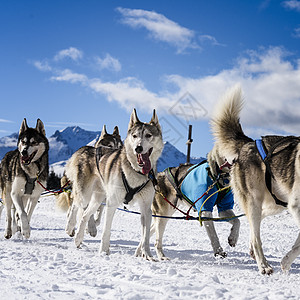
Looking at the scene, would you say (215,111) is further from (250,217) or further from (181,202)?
(181,202)

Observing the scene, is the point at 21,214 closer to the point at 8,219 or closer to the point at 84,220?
the point at 8,219

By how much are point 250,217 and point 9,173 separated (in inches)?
167

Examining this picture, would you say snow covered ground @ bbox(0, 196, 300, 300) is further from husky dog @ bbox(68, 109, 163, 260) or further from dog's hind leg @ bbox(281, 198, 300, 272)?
husky dog @ bbox(68, 109, 163, 260)

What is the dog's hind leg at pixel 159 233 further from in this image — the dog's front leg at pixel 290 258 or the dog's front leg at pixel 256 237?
the dog's front leg at pixel 290 258

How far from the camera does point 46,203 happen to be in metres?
16.8

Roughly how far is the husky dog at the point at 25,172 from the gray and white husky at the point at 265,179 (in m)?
3.44

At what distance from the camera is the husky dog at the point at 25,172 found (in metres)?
6.04

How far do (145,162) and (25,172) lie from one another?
8.39ft

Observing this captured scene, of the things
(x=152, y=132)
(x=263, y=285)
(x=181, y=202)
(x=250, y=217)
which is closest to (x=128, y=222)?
(x=181, y=202)

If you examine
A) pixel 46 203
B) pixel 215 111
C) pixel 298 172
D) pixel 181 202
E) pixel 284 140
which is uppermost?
pixel 215 111

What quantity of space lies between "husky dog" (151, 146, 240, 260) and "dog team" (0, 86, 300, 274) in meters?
0.01

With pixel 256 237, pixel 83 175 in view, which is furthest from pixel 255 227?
pixel 83 175

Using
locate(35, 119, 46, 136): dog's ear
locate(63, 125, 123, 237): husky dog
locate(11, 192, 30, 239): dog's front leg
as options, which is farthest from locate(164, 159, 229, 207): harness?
locate(35, 119, 46, 136): dog's ear

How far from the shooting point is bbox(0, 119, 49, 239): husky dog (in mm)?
6043
